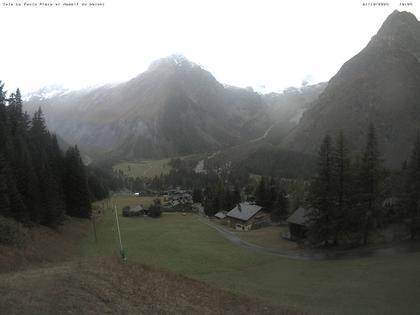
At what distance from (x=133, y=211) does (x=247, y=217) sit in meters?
35.2

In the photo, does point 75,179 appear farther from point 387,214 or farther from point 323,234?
point 387,214

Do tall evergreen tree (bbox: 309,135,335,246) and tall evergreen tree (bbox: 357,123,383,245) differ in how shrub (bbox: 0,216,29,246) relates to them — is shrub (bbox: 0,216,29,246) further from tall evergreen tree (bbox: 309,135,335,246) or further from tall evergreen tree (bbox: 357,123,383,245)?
tall evergreen tree (bbox: 357,123,383,245)

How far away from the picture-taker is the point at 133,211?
11400cm

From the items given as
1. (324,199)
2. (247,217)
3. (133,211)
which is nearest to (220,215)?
(247,217)

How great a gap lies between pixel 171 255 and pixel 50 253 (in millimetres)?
15672

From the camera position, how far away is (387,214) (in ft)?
199

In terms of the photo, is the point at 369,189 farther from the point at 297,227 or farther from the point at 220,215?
the point at 220,215

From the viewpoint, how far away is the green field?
2642cm

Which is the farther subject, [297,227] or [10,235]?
[297,227]

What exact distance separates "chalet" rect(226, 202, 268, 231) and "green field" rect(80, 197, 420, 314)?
27.8 m

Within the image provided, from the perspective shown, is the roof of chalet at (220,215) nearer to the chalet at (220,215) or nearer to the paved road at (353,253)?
the chalet at (220,215)

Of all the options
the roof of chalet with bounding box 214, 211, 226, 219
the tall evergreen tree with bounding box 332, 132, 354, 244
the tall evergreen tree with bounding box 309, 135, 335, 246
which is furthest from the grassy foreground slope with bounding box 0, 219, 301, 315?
the roof of chalet with bounding box 214, 211, 226, 219

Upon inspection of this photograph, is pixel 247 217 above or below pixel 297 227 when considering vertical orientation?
below

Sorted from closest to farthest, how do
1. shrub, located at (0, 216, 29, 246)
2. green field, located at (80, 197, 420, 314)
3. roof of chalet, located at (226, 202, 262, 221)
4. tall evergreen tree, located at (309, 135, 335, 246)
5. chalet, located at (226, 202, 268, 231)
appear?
green field, located at (80, 197, 420, 314) → shrub, located at (0, 216, 29, 246) → tall evergreen tree, located at (309, 135, 335, 246) → chalet, located at (226, 202, 268, 231) → roof of chalet, located at (226, 202, 262, 221)
